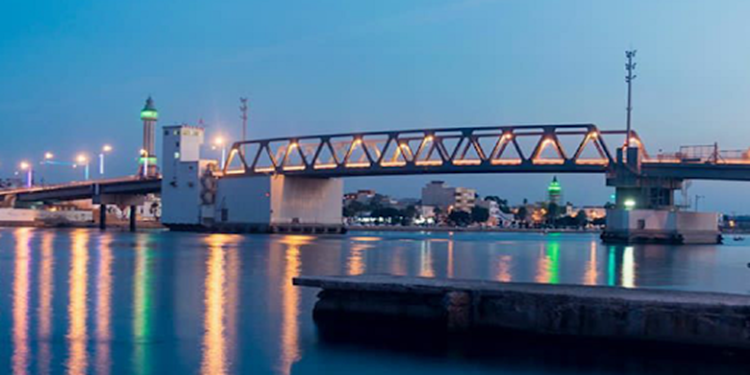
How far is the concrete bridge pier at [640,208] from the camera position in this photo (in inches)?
3125

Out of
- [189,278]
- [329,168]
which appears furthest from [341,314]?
[329,168]

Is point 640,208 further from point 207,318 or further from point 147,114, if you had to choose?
point 147,114

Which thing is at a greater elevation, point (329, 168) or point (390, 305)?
point (329, 168)

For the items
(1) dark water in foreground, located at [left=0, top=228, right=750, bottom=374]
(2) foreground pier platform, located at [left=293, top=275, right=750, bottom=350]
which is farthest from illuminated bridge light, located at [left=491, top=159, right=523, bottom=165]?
(2) foreground pier platform, located at [left=293, top=275, right=750, bottom=350]

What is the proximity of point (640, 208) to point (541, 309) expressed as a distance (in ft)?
214

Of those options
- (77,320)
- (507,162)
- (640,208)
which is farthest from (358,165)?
(77,320)

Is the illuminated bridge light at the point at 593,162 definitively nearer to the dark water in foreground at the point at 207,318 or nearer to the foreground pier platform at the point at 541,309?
the dark water in foreground at the point at 207,318

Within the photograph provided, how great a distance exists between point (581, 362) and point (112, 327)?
34.4 ft

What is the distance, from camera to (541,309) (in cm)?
1922

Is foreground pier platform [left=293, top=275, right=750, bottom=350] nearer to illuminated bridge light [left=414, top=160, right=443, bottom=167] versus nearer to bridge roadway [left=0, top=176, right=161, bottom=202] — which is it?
illuminated bridge light [left=414, top=160, right=443, bottom=167]

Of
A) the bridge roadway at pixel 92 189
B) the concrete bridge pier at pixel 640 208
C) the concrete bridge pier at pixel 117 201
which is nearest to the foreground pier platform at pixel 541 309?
the concrete bridge pier at pixel 640 208

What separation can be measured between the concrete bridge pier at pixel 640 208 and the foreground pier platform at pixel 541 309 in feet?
199

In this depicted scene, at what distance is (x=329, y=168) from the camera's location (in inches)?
3848

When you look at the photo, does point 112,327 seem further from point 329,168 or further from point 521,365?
point 329,168
